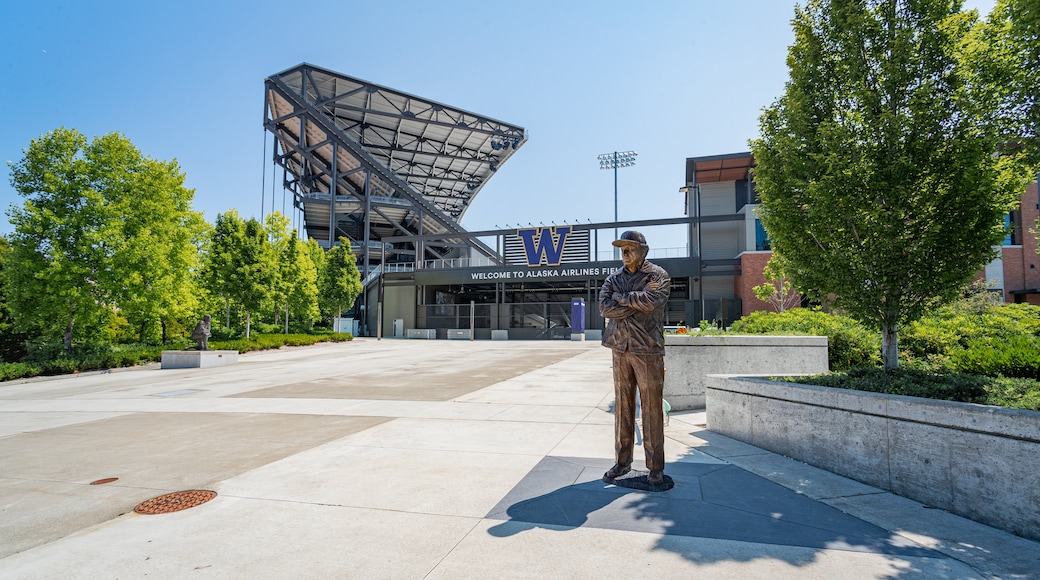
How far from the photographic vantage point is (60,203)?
21.6 meters

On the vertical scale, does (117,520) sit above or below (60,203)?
below

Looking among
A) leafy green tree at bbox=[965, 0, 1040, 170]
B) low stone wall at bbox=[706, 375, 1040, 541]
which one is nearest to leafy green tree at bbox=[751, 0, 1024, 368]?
leafy green tree at bbox=[965, 0, 1040, 170]

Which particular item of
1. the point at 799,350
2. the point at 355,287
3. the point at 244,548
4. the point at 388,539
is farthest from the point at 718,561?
the point at 355,287

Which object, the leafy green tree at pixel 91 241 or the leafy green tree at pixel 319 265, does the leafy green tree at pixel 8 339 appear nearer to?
the leafy green tree at pixel 91 241

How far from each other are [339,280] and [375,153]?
3272 cm

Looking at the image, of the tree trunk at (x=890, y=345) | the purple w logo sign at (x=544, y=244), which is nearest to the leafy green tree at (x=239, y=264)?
Result: the purple w logo sign at (x=544, y=244)

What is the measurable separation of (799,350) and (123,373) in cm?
2330

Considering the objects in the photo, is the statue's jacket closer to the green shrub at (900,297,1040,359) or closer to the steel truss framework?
the green shrub at (900,297,1040,359)

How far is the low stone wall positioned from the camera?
3.89 m

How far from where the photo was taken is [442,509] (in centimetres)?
441

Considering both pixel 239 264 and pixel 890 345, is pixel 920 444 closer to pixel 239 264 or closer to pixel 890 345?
pixel 890 345

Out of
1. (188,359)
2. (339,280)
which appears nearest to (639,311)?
(188,359)

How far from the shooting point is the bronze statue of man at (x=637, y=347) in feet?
16.3

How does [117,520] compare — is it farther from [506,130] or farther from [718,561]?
[506,130]
